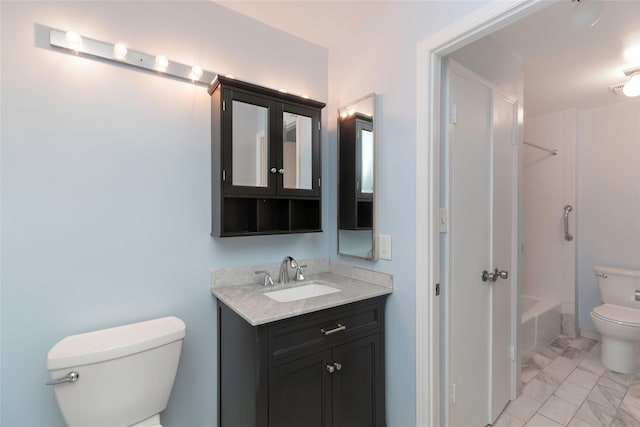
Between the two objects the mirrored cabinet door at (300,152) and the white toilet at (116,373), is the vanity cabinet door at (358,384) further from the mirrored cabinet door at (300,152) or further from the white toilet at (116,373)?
the mirrored cabinet door at (300,152)

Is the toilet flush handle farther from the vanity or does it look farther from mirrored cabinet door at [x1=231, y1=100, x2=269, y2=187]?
mirrored cabinet door at [x1=231, y1=100, x2=269, y2=187]

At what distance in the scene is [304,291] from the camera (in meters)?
1.78

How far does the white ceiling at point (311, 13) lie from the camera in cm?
163

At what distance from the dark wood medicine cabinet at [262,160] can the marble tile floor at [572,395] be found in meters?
1.86

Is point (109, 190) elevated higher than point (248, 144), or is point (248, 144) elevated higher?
point (248, 144)

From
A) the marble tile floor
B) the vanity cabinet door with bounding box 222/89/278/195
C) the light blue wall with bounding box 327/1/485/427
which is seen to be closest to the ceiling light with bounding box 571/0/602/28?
the light blue wall with bounding box 327/1/485/427

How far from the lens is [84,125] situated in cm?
130

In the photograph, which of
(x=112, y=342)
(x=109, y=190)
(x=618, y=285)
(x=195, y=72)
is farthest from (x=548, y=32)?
(x=112, y=342)

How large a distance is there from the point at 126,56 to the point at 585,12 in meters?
2.14

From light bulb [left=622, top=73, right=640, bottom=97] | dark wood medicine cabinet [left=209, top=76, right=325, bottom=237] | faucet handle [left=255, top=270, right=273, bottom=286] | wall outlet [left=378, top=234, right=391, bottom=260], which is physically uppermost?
light bulb [left=622, top=73, right=640, bottom=97]

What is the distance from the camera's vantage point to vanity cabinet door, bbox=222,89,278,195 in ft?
4.95

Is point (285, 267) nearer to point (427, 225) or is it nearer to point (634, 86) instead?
point (427, 225)

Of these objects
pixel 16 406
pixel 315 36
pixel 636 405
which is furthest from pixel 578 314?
pixel 16 406

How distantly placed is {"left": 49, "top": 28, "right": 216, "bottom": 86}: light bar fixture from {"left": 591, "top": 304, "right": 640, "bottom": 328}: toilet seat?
3.44 metres
